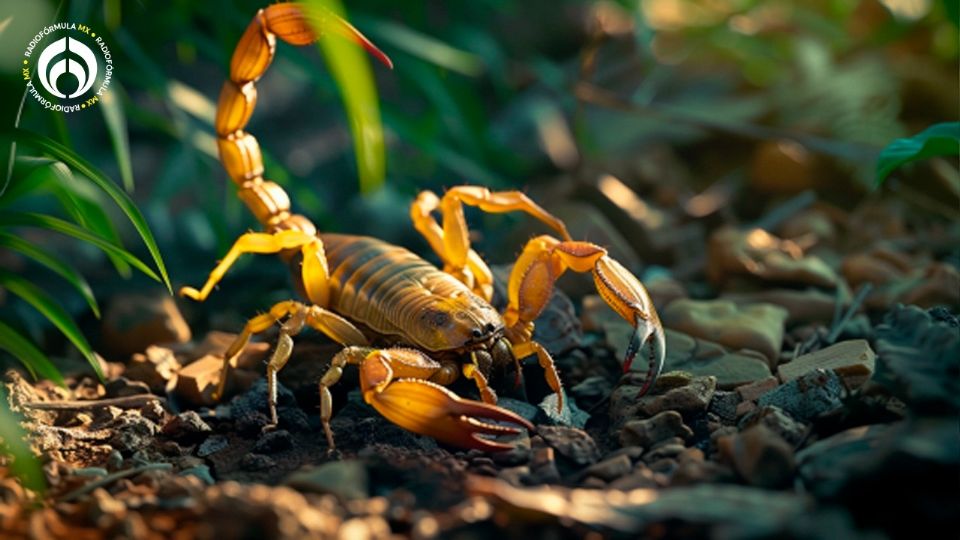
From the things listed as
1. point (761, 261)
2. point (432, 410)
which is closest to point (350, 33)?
point (432, 410)

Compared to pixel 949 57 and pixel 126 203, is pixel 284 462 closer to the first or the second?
pixel 126 203

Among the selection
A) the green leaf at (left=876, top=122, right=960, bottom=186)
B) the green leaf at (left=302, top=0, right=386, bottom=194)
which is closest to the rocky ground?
the green leaf at (left=876, top=122, right=960, bottom=186)

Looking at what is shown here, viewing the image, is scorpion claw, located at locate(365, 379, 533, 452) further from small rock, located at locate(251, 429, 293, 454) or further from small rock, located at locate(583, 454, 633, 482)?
small rock, located at locate(251, 429, 293, 454)

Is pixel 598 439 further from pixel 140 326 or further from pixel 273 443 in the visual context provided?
pixel 140 326

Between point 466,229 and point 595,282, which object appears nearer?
point 595,282

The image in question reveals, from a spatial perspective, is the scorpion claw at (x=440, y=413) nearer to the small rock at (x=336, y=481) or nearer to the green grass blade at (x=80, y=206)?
the small rock at (x=336, y=481)

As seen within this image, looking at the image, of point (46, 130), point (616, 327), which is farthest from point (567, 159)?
point (46, 130)
